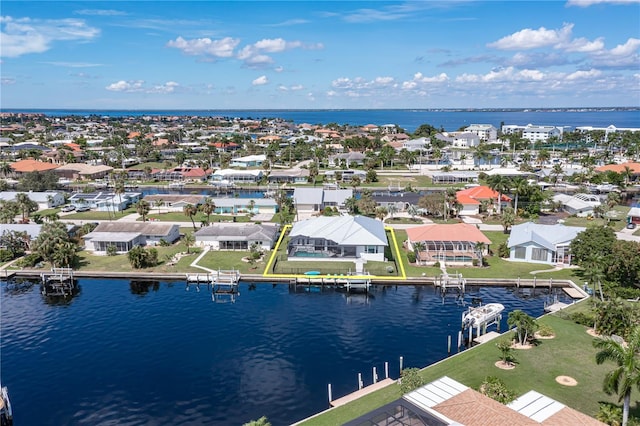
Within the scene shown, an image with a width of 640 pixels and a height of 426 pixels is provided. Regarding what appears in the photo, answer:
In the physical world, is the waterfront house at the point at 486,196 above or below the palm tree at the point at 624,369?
above

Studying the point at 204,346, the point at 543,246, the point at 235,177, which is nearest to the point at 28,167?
the point at 235,177

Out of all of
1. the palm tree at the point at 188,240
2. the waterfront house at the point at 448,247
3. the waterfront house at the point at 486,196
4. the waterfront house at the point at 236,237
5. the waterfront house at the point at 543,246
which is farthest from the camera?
the waterfront house at the point at 486,196

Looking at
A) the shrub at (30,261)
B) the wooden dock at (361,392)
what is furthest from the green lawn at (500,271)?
the shrub at (30,261)

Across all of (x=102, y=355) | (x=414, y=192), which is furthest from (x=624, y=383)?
(x=414, y=192)

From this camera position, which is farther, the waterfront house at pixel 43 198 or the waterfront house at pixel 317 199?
the waterfront house at pixel 43 198

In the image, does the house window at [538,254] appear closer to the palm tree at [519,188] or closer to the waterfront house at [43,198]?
the palm tree at [519,188]

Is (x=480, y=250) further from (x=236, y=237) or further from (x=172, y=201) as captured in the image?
(x=172, y=201)

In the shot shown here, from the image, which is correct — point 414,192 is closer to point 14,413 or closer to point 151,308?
point 151,308
